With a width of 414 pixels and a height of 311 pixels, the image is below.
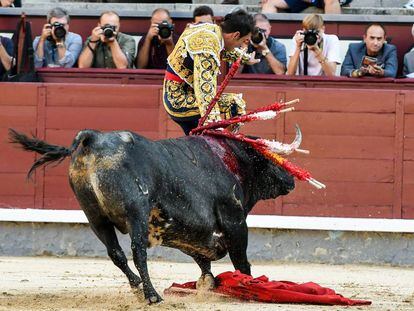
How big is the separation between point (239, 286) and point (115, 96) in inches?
132

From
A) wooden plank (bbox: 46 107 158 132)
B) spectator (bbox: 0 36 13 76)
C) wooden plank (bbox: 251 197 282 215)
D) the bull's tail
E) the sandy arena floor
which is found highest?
spectator (bbox: 0 36 13 76)

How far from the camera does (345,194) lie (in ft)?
31.9

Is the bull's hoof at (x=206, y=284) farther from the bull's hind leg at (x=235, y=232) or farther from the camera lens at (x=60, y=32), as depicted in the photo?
the camera lens at (x=60, y=32)

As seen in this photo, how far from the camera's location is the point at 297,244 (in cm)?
968

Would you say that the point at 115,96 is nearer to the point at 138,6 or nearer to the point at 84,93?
the point at 84,93

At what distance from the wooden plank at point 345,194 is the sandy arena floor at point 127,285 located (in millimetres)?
483

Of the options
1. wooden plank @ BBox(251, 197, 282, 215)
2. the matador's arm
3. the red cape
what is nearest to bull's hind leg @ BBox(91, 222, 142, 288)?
the red cape

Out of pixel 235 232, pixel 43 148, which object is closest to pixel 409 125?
pixel 235 232

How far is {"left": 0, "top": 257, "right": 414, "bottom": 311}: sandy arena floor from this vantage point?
6.44 metres

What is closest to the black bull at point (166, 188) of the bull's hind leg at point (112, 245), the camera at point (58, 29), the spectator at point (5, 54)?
the bull's hind leg at point (112, 245)

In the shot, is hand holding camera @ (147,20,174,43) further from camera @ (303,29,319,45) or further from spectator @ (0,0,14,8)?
spectator @ (0,0,14,8)

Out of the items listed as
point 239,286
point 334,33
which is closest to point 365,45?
point 334,33

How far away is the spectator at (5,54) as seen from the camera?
986cm

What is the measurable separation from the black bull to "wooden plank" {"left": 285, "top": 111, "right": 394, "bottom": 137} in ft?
8.17
